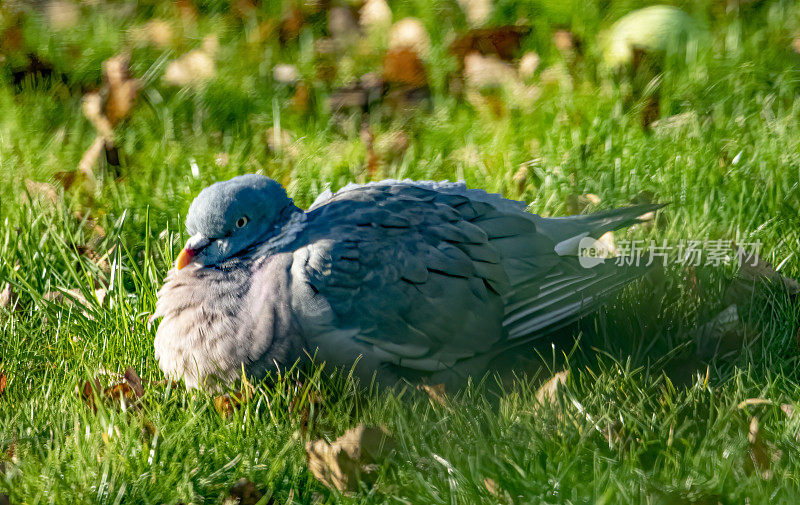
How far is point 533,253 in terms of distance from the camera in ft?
10.1

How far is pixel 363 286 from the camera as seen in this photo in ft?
9.33

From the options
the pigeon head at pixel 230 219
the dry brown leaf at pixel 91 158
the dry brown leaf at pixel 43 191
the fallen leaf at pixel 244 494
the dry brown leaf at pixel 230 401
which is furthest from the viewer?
the dry brown leaf at pixel 91 158

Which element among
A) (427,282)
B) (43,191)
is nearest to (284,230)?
(427,282)

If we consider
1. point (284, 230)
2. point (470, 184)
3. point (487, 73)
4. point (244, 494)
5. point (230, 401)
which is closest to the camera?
point (244, 494)

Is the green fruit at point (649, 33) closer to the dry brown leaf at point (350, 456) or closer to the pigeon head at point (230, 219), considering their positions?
the pigeon head at point (230, 219)

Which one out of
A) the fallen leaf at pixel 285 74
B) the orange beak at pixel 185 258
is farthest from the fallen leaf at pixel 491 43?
the orange beak at pixel 185 258

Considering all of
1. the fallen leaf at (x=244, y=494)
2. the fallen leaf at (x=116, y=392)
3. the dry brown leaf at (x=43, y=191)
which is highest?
the dry brown leaf at (x=43, y=191)

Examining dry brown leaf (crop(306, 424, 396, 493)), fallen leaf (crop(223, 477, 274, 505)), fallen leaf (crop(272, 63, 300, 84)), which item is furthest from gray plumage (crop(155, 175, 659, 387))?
fallen leaf (crop(272, 63, 300, 84))

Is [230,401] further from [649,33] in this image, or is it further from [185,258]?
[649,33]

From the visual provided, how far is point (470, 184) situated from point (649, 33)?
1.33 m

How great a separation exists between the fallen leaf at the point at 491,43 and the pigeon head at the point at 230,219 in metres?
2.28

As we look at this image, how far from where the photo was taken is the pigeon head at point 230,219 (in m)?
2.91

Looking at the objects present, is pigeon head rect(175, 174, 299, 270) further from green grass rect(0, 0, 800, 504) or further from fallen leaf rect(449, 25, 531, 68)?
fallen leaf rect(449, 25, 531, 68)

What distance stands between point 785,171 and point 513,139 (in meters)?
1.22
